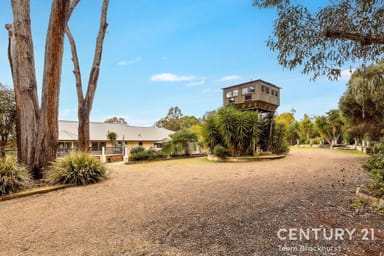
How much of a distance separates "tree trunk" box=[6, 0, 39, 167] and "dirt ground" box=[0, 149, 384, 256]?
1740 millimetres

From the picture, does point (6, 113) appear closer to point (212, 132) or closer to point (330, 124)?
point (212, 132)

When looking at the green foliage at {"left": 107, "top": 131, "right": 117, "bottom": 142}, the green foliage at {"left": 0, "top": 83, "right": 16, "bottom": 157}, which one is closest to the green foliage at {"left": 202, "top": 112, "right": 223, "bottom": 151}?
the green foliage at {"left": 0, "top": 83, "right": 16, "bottom": 157}

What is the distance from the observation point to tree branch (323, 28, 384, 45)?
2994 millimetres

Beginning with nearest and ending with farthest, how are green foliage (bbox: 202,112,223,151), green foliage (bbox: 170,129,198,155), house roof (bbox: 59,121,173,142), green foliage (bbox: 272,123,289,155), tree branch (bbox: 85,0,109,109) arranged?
tree branch (bbox: 85,0,109,109), green foliage (bbox: 202,112,223,151), green foliage (bbox: 272,123,289,155), green foliage (bbox: 170,129,198,155), house roof (bbox: 59,121,173,142)

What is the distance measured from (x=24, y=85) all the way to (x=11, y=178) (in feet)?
7.96

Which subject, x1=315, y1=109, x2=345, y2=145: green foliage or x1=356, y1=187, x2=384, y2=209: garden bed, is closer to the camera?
x1=356, y1=187, x2=384, y2=209: garden bed

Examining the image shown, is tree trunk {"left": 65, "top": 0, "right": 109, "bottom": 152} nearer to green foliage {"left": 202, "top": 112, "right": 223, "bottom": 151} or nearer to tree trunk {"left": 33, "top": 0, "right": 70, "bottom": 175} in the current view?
tree trunk {"left": 33, "top": 0, "right": 70, "bottom": 175}

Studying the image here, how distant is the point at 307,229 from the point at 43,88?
6448mm

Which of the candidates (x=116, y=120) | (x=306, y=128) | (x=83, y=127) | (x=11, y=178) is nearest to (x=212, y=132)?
(x=83, y=127)

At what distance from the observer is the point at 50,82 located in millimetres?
5207

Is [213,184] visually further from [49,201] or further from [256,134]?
[256,134]

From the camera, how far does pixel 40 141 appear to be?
5.16 meters
